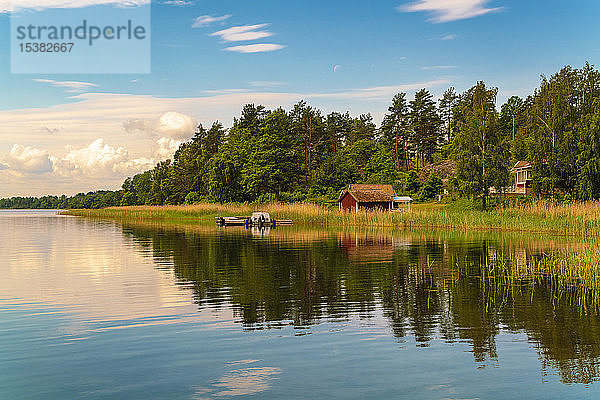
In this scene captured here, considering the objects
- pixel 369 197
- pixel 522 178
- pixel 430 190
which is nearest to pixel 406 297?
pixel 369 197

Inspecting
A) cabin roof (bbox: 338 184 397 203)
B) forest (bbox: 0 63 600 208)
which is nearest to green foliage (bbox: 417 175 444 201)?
forest (bbox: 0 63 600 208)

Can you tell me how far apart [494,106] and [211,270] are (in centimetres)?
5026

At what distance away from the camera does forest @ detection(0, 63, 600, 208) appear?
59.3 metres

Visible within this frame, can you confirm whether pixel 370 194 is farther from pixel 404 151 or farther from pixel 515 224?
pixel 404 151

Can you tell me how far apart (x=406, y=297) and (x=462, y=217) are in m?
38.7

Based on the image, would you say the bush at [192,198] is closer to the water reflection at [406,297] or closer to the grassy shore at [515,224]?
the grassy shore at [515,224]

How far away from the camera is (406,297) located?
1734cm

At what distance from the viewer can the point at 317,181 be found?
11088 cm

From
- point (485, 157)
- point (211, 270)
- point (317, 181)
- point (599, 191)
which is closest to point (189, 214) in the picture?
point (317, 181)

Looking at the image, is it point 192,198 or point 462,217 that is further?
point 192,198

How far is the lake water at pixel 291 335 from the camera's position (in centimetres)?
935

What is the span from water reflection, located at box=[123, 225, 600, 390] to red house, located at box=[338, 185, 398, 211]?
139 ft

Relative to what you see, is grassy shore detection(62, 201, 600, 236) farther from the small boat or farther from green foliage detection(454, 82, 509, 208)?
green foliage detection(454, 82, 509, 208)

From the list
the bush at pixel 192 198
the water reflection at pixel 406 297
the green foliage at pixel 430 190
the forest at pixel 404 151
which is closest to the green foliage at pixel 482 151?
the forest at pixel 404 151
